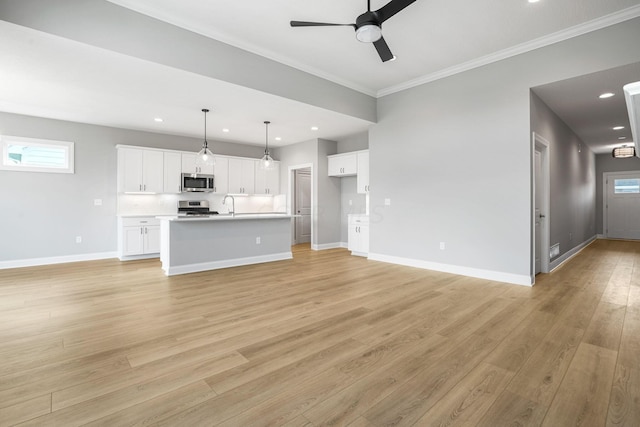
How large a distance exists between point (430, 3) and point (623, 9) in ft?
6.80

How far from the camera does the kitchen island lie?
4793mm

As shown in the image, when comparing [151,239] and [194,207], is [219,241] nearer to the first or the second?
[151,239]

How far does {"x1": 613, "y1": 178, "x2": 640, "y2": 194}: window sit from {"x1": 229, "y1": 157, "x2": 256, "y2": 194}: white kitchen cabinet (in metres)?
10.8

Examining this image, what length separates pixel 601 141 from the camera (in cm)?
761

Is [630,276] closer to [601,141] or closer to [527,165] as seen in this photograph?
[527,165]

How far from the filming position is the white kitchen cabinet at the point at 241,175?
25.0ft

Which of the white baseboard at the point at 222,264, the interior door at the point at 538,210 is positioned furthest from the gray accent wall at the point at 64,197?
the interior door at the point at 538,210

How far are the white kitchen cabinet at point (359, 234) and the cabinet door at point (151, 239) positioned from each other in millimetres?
4064

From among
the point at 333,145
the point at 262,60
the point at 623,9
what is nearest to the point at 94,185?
the point at 262,60

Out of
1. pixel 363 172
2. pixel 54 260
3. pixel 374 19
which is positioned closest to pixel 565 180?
pixel 363 172

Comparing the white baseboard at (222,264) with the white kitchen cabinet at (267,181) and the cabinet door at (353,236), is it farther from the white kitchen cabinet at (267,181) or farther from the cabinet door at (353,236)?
the white kitchen cabinet at (267,181)

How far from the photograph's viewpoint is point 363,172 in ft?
22.5

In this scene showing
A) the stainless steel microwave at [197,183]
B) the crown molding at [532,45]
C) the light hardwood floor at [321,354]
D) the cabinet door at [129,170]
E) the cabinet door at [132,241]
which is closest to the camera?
the light hardwood floor at [321,354]

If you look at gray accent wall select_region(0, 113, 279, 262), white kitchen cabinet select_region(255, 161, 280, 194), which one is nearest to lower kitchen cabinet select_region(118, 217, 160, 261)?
gray accent wall select_region(0, 113, 279, 262)
